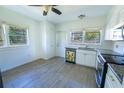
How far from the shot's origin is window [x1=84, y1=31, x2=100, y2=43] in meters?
4.21

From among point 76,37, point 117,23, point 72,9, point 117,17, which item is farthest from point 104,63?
point 76,37


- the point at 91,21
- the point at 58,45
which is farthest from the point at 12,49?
the point at 91,21

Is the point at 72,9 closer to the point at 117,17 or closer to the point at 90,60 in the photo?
the point at 117,17

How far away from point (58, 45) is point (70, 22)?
1805mm

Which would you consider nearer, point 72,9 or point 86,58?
point 72,9

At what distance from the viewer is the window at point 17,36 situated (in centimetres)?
335

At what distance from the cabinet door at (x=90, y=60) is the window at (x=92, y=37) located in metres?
1.11

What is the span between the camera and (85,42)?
4520mm

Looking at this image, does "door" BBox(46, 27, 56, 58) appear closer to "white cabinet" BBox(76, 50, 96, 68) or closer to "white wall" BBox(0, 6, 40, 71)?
"white wall" BBox(0, 6, 40, 71)

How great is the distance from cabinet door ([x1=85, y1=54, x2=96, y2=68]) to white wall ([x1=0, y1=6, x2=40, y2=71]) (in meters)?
2.93

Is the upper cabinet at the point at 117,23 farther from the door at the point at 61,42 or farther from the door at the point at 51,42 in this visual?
the door at the point at 51,42

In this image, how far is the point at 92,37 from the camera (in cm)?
432

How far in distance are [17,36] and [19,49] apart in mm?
625
